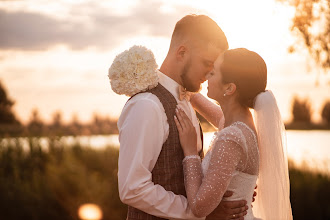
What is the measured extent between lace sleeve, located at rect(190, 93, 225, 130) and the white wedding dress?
4.55 feet

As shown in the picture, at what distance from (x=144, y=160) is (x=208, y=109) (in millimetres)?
1860

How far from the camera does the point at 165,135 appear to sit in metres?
3.56

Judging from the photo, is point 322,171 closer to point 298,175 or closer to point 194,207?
point 298,175

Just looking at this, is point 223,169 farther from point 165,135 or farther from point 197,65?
point 197,65

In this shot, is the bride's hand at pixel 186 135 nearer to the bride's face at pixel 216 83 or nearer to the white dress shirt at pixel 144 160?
the white dress shirt at pixel 144 160

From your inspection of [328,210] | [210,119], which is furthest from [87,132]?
[210,119]

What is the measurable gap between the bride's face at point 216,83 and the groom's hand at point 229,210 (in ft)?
2.80

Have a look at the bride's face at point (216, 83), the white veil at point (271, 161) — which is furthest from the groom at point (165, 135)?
the white veil at point (271, 161)

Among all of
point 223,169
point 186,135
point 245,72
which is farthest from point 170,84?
point 223,169

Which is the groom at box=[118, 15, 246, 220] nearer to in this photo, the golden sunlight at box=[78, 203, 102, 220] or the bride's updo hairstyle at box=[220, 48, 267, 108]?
the bride's updo hairstyle at box=[220, 48, 267, 108]

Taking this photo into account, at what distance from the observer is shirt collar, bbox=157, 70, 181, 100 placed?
389 centimetres

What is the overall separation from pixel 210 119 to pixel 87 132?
821 cm

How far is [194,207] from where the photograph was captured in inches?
135

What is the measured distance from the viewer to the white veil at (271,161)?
12.1 ft
